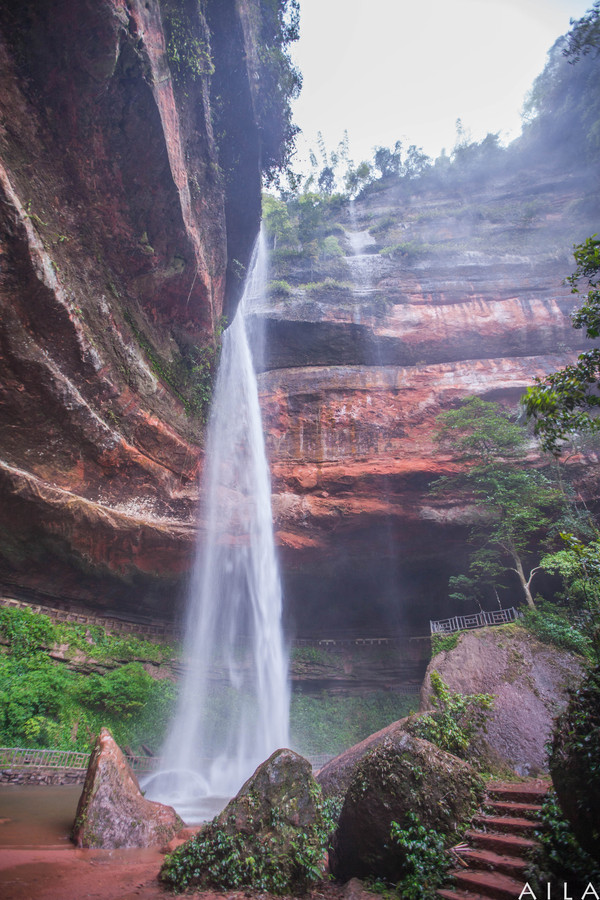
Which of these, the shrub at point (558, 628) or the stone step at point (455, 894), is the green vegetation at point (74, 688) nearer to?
the stone step at point (455, 894)

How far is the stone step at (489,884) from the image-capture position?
333cm

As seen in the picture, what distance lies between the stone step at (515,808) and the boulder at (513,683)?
305 centimetres

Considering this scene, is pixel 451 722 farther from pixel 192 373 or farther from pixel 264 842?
pixel 192 373

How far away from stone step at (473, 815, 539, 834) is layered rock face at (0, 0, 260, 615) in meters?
10.4

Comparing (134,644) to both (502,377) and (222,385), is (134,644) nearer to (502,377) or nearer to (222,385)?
(222,385)

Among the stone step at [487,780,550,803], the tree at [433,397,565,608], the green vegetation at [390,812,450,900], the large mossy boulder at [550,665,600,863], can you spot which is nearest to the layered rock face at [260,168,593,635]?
the tree at [433,397,565,608]

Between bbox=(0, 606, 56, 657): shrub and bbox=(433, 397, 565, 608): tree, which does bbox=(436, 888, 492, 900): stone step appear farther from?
bbox=(0, 606, 56, 657): shrub

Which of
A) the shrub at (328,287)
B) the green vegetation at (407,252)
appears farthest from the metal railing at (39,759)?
the green vegetation at (407,252)

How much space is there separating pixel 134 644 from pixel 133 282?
470 inches

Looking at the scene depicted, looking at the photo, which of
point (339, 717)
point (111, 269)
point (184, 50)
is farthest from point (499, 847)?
point (184, 50)

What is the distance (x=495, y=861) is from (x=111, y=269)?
13.0 metres

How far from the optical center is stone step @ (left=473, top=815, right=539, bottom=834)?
4.09 metres

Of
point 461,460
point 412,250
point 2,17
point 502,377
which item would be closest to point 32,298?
point 2,17

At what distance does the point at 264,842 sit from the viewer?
4.50 m
